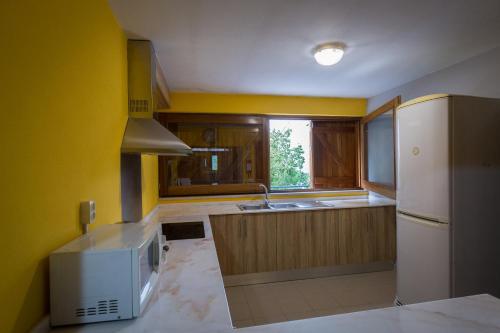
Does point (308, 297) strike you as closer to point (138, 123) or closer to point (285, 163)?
point (285, 163)

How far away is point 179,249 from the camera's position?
1708mm

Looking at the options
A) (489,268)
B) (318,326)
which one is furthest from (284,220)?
(318,326)

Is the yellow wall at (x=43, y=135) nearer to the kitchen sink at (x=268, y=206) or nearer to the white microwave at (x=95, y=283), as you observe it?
the white microwave at (x=95, y=283)

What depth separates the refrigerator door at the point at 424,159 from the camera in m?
1.89

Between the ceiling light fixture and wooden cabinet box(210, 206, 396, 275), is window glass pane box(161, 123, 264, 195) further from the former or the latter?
the ceiling light fixture

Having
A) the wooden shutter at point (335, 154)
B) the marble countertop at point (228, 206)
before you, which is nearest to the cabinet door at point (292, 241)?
the marble countertop at point (228, 206)

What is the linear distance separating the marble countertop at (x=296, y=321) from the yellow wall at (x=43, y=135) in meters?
0.27

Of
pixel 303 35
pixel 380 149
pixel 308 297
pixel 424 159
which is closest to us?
pixel 303 35

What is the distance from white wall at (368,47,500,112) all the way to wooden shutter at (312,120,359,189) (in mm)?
1002

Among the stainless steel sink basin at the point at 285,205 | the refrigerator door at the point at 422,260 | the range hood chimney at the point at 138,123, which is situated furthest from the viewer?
the stainless steel sink basin at the point at 285,205

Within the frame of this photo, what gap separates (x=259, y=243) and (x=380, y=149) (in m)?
1.97

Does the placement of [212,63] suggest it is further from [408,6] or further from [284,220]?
[284,220]

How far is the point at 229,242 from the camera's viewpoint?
2.85 meters

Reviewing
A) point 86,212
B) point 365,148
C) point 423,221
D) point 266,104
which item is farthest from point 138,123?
point 365,148
